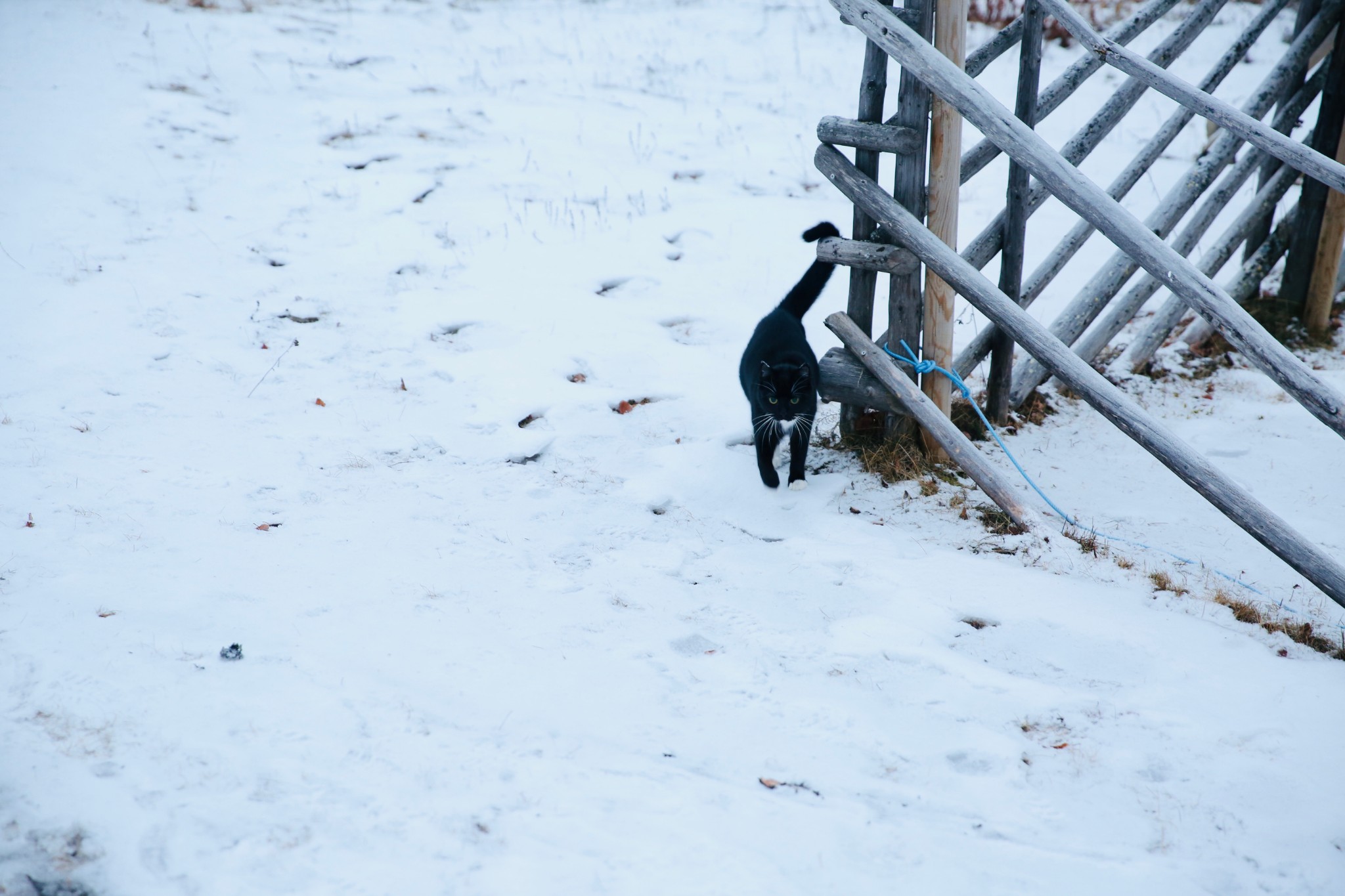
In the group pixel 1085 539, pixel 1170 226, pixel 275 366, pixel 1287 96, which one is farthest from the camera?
pixel 1287 96

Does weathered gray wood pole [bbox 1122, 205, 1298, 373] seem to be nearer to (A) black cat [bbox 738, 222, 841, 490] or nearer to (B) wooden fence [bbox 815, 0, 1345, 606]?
(B) wooden fence [bbox 815, 0, 1345, 606]

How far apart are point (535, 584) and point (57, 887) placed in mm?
1739

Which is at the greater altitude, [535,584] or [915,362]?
[915,362]

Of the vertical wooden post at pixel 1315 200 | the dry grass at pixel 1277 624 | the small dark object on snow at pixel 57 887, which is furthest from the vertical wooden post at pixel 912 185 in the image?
the small dark object on snow at pixel 57 887

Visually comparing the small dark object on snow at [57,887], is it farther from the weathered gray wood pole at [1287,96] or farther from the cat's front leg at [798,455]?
the weathered gray wood pole at [1287,96]

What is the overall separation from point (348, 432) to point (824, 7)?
1098 cm

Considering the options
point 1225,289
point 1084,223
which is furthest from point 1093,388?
point 1225,289

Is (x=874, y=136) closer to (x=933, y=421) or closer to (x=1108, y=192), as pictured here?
(x=933, y=421)

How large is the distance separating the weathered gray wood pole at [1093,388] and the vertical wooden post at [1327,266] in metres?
3.50

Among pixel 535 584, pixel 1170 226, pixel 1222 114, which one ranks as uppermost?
pixel 1222 114

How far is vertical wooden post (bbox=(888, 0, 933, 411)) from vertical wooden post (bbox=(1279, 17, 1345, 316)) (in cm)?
318

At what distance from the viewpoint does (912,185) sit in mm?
3969

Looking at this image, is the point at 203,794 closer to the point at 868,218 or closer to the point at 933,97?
the point at 868,218

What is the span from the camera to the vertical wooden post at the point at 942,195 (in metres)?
3.85
